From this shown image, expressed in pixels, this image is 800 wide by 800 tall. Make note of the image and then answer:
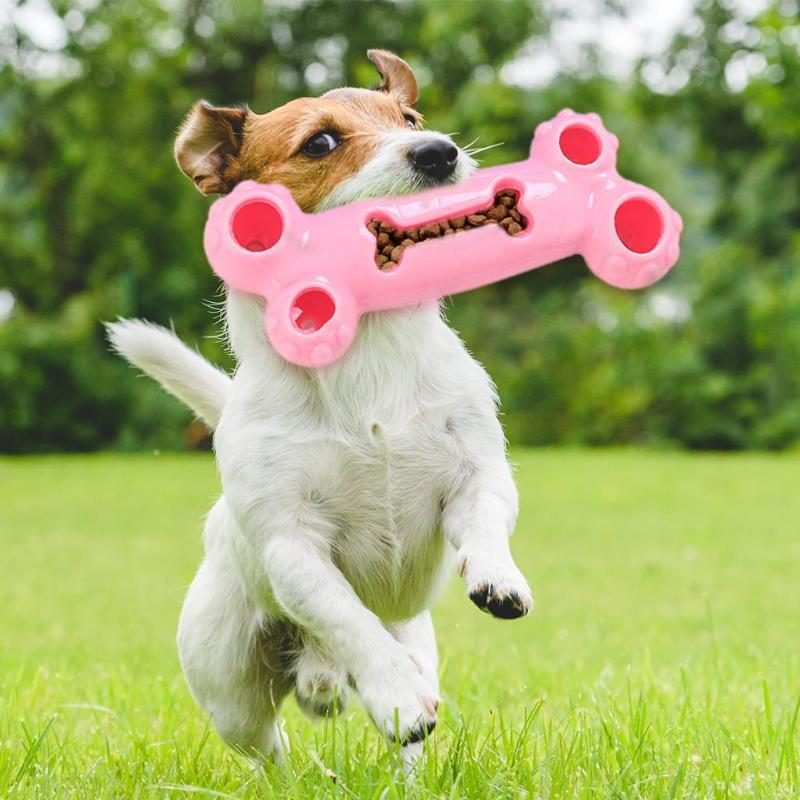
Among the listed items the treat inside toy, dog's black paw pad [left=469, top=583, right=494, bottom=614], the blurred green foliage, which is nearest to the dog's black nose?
the treat inside toy

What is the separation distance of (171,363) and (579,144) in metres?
1.39

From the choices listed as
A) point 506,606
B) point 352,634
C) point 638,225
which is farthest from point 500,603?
point 638,225

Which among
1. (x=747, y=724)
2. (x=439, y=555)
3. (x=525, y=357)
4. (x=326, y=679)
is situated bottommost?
(x=525, y=357)

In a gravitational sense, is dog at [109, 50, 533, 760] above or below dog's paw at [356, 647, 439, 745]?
above

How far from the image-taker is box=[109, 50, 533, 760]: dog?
283 cm

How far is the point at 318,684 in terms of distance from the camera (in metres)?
3.20

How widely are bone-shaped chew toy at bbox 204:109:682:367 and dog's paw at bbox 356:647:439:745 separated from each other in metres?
0.72

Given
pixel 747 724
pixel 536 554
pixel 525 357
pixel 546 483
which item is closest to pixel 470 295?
pixel 525 357

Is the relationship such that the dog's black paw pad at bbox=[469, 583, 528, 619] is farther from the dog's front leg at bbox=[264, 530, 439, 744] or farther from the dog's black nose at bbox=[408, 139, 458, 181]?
the dog's black nose at bbox=[408, 139, 458, 181]

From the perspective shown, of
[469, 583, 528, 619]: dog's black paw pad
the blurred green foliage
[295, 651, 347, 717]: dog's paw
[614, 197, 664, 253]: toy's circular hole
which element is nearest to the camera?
[469, 583, 528, 619]: dog's black paw pad

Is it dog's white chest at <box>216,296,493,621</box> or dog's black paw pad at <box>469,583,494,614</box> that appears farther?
dog's white chest at <box>216,296,493,621</box>

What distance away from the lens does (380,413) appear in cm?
303

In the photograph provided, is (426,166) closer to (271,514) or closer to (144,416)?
(271,514)

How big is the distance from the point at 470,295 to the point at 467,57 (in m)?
4.22
